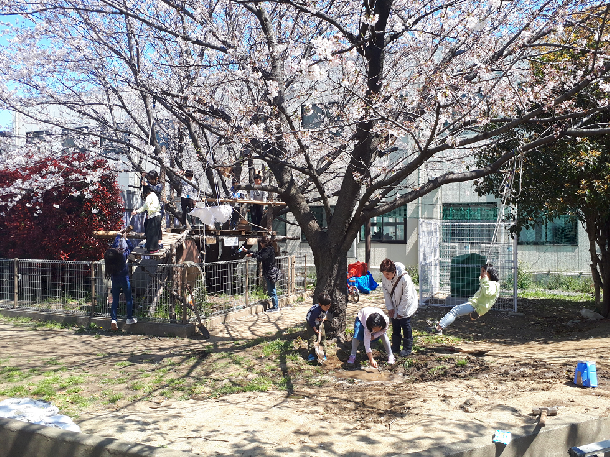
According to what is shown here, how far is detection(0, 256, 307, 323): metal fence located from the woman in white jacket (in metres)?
3.44

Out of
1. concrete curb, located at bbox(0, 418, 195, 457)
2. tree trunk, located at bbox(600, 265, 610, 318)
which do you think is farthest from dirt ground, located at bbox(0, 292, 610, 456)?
tree trunk, located at bbox(600, 265, 610, 318)

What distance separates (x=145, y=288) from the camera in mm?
9906

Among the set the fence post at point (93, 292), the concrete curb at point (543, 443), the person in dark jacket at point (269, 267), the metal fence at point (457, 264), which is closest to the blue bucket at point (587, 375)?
the concrete curb at point (543, 443)

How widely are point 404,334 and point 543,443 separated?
3.17m

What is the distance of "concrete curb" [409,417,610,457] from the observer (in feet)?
12.4

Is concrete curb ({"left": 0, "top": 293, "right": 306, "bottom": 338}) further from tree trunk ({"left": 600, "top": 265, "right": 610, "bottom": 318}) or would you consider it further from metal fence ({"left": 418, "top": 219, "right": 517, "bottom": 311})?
tree trunk ({"left": 600, "top": 265, "right": 610, "bottom": 318})

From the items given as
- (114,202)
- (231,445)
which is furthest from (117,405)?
(114,202)

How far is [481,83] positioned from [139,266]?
6711 mm

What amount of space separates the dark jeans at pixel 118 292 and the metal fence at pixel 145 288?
0.37 m

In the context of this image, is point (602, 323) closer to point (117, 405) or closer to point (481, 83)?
point (481, 83)

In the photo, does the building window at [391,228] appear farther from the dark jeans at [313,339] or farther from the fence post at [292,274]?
the dark jeans at [313,339]

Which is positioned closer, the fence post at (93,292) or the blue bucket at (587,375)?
the blue bucket at (587,375)

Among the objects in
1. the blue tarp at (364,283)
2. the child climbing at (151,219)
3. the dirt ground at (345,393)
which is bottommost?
the dirt ground at (345,393)

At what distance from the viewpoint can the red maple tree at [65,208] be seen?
470 inches
